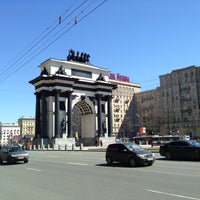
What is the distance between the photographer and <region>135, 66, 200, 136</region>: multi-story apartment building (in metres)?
108

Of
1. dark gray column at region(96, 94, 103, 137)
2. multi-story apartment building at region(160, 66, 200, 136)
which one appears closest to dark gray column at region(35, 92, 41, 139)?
dark gray column at region(96, 94, 103, 137)

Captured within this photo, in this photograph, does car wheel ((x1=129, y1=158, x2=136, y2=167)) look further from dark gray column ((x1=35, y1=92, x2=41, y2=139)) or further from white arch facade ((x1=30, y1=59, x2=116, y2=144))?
dark gray column ((x1=35, y1=92, x2=41, y2=139))

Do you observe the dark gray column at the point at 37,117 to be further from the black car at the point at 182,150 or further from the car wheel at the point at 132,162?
the car wheel at the point at 132,162

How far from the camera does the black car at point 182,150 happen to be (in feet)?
70.0

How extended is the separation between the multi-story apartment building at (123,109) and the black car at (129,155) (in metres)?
119

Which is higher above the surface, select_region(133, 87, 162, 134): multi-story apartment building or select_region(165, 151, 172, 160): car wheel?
select_region(133, 87, 162, 134): multi-story apartment building

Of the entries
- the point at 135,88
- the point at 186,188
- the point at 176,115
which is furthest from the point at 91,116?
the point at 135,88

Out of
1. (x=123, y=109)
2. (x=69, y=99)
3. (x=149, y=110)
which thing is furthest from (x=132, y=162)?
(x=123, y=109)

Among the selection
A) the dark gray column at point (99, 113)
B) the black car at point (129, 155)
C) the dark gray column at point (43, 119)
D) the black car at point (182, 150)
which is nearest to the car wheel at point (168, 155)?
the black car at point (182, 150)

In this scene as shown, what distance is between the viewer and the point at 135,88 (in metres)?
151

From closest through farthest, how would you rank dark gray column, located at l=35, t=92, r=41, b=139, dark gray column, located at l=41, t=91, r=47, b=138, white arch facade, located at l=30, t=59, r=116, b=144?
dark gray column, located at l=41, t=91, r=47, b=138 → white arch facade, located at l=30, t=59, r=116, b=144 → dark gray column, located at l=35, t=92, r=41, b=139

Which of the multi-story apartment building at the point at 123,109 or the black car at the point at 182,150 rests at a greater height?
the multi-story apartment building at the point at 123,109

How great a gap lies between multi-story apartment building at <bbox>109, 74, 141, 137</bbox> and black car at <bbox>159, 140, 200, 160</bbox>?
4549 inches

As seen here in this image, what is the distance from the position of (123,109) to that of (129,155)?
127 m
